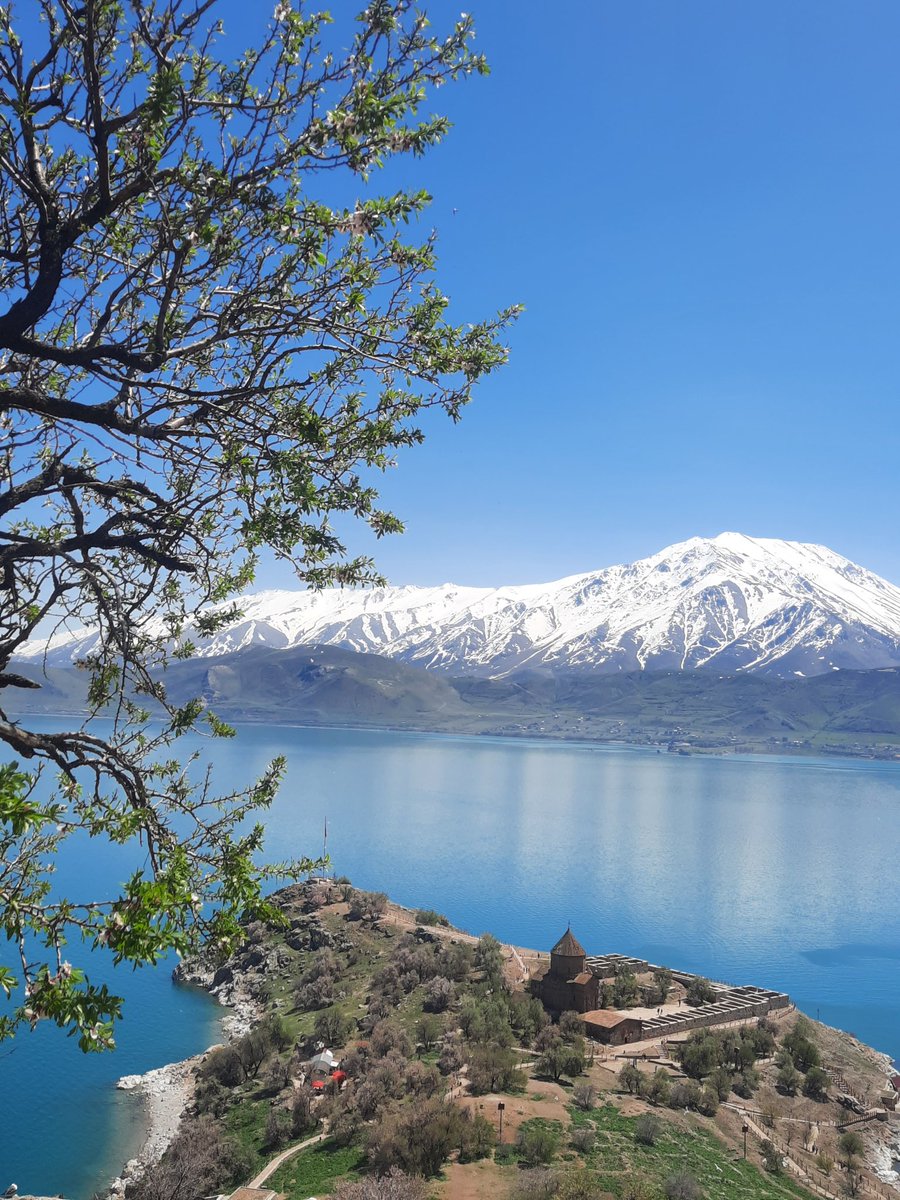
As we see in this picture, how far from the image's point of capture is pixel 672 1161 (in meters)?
22.1

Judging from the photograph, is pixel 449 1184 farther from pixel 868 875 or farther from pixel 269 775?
pixel 868 875

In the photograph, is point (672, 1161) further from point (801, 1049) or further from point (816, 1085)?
point (801, 1049)

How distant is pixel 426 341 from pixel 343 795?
130918 mm

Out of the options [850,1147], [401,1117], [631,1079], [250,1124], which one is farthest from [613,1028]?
[250,1124]

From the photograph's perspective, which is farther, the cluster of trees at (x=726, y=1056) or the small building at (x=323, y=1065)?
the cluster of trees at (x=726, y=1056)

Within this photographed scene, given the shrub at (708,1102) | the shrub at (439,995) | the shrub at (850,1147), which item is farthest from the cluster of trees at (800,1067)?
the shrub at (439,995)

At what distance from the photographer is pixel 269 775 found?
6.92 meters

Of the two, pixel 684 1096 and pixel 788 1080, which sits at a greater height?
pixel 684 1096

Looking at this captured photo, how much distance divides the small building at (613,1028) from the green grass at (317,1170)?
13634 mm

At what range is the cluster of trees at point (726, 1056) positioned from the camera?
29.4 metres

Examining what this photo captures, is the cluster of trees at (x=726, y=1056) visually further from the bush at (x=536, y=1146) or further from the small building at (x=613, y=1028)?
the bush at (x=536, y=1146)

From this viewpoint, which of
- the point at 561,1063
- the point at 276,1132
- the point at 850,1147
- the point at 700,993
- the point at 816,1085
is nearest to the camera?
the point at 276,1132

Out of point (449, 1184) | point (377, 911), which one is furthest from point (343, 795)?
point (449, 1184)

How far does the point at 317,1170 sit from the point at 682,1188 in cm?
905
